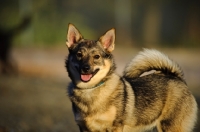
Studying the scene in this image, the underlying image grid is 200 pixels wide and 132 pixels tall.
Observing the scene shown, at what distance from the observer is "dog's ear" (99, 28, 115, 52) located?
22.8 ft

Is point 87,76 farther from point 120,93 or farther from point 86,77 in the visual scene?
point 120,93

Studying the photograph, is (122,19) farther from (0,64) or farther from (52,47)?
(0,64)

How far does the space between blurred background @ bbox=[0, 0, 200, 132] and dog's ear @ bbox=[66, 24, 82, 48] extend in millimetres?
3717

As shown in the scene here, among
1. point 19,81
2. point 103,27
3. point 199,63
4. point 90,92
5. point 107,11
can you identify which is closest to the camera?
point 90,92

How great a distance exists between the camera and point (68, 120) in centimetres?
1049

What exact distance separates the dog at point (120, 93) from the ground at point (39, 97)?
1995mm

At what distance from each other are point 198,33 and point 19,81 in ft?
83.5

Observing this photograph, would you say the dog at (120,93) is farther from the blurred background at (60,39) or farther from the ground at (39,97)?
the blurred background at (60,39)

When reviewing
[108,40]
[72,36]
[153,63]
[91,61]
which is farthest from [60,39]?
[91,61]

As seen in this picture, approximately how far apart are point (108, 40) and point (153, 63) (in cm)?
91

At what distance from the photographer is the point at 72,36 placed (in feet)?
23.4

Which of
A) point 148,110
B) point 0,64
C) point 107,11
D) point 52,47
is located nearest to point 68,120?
point 148,110

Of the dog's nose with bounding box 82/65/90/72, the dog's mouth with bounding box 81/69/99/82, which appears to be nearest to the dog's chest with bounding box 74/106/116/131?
the dog's mouth with bounding box 81/69/99/82

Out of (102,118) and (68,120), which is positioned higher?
(102,118)
